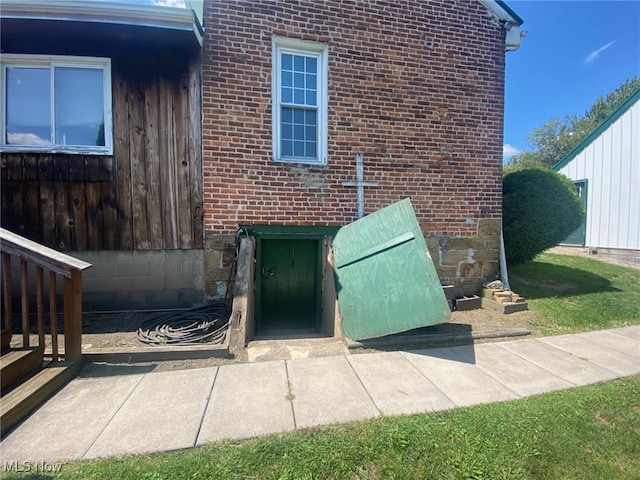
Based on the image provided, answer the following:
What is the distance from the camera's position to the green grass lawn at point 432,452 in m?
1.96

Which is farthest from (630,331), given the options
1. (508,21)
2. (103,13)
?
(103,13)

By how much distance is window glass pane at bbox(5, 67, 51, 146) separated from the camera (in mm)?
A: 4691

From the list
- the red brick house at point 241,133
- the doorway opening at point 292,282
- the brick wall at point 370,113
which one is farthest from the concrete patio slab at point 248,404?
the brick wall at point 370,113

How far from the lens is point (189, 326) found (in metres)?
4.27

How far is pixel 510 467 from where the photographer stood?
2.00 meters

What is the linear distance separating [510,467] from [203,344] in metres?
3.26

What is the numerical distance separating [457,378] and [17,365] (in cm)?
426

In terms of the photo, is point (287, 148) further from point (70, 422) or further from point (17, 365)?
point (70, 422)

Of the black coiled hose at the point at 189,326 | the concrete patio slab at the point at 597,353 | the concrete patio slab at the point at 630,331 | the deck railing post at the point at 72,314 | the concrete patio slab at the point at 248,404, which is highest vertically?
the deck railing post at the point at 72,314

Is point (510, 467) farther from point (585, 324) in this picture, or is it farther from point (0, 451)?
point (585, 324)

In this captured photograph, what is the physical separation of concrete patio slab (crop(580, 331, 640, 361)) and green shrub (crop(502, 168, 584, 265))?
99.3 inches

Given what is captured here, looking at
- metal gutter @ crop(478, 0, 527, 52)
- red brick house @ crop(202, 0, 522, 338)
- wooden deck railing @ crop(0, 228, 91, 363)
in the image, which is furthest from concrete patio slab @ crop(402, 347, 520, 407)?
metal gutter @ crop(478, 0, 527, 52)

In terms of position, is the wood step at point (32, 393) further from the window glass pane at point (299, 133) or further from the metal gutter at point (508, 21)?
the metal gutter at point (508, 21)

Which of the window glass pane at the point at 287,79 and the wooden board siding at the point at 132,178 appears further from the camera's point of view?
the window glass pane at the point at 287,79
